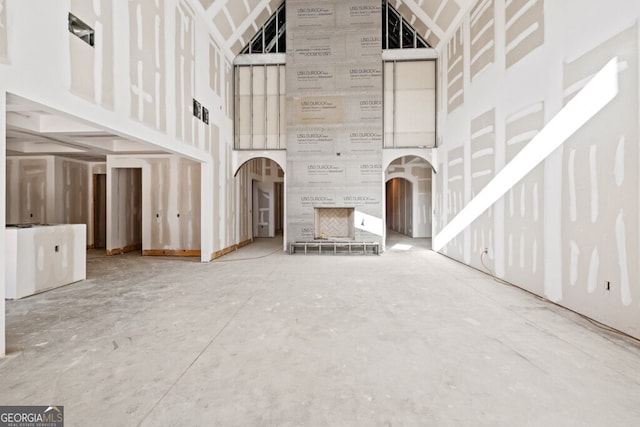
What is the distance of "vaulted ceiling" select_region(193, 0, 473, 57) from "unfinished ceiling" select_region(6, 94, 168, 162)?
361cm

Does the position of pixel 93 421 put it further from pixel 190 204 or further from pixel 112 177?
pixel 112 177

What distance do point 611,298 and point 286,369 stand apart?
3420 mm

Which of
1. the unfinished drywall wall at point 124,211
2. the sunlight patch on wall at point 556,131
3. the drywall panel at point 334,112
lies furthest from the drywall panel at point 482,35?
the unfinished drywall wall at point 124,211

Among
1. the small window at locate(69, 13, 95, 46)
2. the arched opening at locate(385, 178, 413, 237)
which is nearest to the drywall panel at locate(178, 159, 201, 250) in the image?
the small window at locate(69, 13, 95, 46)

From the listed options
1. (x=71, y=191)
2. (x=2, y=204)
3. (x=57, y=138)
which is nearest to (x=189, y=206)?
(x=57, y=138)

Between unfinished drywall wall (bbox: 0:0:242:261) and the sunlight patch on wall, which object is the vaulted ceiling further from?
the sunlight patch on wall

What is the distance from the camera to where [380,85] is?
8633 mm

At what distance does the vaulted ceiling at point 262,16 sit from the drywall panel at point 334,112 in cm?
99

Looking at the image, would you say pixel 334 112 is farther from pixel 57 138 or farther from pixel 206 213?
pixel 57 138

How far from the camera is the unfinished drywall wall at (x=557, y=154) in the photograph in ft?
9.86

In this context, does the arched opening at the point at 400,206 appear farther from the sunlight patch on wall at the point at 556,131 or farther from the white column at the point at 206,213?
the white column at the point at 206,213

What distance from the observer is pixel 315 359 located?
252 centimetres

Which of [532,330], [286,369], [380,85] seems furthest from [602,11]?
[380,85]

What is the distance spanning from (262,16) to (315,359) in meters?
9.47
